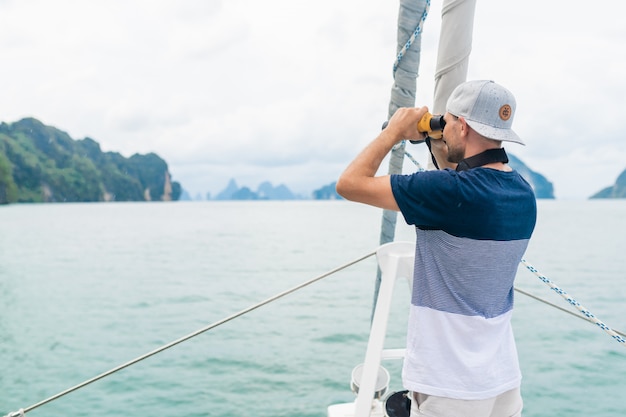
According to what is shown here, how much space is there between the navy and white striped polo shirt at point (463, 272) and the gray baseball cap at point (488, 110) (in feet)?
0.48

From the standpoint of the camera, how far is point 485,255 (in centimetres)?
160

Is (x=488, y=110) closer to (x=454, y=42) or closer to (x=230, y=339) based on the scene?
(x=454, y=42)

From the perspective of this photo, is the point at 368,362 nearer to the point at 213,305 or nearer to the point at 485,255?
the point at 485,255

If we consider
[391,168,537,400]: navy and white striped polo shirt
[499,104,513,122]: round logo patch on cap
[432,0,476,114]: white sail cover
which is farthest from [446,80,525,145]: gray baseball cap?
[432,0,476,114]: white sail cover

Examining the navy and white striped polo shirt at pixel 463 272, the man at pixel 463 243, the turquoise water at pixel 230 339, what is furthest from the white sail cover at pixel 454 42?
the turquoise water at pixel 230 339

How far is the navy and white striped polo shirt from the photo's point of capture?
5.15ft

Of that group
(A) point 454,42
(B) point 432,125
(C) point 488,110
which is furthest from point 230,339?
(C) point 488,110

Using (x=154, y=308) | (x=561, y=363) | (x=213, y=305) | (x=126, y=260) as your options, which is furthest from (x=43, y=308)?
(x=561, y=363)

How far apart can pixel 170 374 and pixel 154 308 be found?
7.48 m

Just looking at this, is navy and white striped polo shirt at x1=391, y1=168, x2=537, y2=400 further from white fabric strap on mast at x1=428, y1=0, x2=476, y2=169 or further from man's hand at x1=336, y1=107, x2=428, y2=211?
white fabric strap on mast at x1=428, y1=0, x2=476, y2=169

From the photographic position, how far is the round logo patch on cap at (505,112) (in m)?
1.69

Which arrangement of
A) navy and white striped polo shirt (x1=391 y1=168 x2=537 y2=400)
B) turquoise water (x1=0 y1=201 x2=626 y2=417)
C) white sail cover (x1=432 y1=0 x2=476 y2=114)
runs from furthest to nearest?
1. turquoise water (x1=0 y1=201 x2=626 y2=417)
2. white sail cover (x1=432 y1=0 x2=476 y2=114)
3. navy and white striped polo shirt (x1=391 y1=168 x2=537 y2=400)

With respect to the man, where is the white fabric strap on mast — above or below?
above

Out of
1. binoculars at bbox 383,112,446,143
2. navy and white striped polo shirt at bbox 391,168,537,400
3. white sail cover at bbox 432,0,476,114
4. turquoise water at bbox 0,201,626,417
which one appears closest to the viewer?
navy and white striped polo shirt at bbox 391,168,537,400
